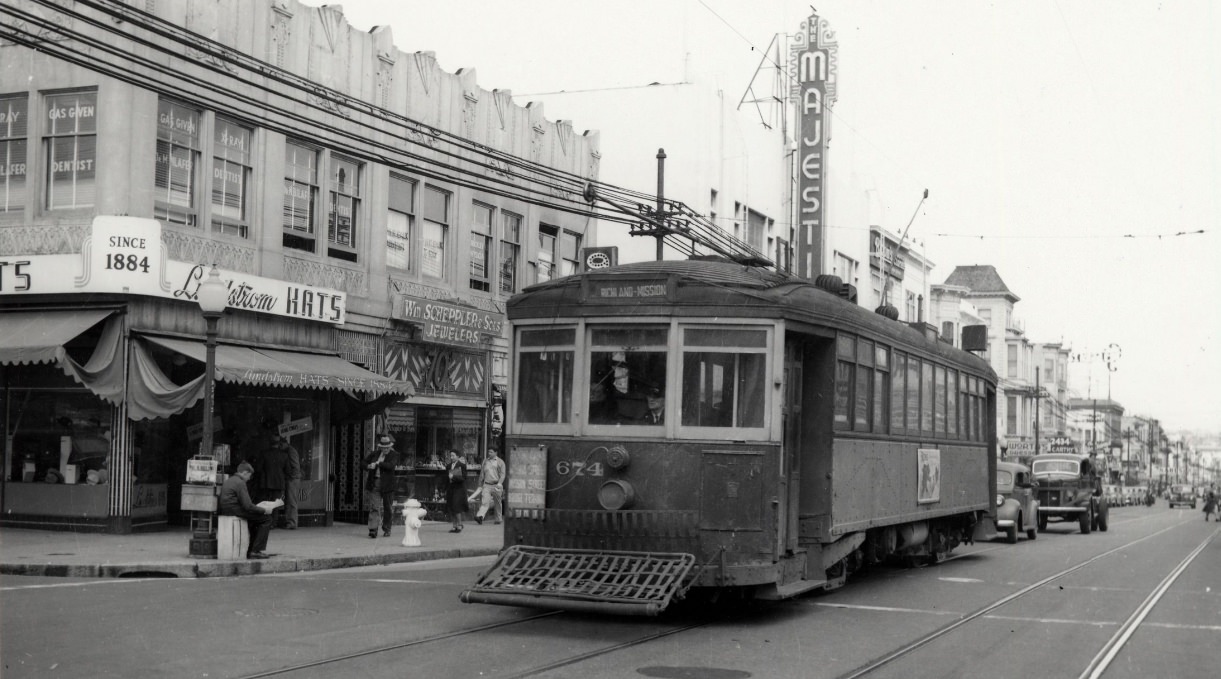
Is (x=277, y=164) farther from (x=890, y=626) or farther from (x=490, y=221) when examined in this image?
(x=890, y=626)

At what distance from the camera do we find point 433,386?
2470 centimetres

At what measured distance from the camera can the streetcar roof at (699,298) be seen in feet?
35.9

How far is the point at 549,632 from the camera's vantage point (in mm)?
10117

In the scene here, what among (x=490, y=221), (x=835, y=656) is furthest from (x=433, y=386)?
(x=835, y=656)

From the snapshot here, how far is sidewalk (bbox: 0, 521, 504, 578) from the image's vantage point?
14.2m

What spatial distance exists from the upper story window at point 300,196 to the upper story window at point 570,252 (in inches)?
336

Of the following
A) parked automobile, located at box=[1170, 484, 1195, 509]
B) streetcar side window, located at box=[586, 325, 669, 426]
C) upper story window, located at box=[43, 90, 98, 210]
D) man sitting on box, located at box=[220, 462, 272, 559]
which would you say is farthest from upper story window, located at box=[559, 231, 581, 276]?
parked automobile, located at box=[1170, 484, 1195, 509]

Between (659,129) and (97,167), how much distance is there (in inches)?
856

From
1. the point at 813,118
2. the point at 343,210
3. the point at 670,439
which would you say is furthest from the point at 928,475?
the point at 813,118

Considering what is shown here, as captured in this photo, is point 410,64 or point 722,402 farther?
point 410,64

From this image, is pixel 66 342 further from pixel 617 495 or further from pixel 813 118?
pixel 813 118

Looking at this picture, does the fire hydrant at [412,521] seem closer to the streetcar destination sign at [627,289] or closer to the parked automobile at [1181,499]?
the streetcar destination sign at [627,289]

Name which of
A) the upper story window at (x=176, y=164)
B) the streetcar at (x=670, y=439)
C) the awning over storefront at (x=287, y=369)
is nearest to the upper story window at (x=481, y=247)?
the awning over storefront at (x=287, y=369)

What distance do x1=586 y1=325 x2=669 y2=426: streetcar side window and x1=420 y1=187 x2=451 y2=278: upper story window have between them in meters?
13.8
